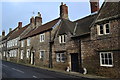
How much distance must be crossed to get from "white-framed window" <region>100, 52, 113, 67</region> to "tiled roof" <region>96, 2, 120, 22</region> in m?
3.72

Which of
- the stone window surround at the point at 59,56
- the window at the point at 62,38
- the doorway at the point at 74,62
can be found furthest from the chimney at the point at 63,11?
the doorway at the point at 74,62

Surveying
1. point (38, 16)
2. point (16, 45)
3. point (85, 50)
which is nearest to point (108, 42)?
point (85, 50)

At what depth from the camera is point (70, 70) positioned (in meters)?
16.9

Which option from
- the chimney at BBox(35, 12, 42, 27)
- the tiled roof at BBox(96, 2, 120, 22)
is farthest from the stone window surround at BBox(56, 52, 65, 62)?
the chimney at BBox(35, 12, 42, 27)

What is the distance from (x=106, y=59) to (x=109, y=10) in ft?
16.9

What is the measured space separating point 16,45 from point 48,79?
26.3 m

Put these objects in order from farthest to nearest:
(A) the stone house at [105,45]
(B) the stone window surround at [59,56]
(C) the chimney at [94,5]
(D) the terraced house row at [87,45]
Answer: (C) the chimney at [94,5]
(B) the stone window surround at [59,56]
(D) the terraced house row at [87,45]
(A) the stone house at [105,45]

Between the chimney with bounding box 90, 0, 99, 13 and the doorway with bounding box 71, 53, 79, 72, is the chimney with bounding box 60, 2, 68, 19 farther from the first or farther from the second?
the doorway with bounding box 71, 53, 79, 72

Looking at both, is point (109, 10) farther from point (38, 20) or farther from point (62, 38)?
point (38, 20)

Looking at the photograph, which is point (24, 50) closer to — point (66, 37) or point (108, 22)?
point (66, 37)

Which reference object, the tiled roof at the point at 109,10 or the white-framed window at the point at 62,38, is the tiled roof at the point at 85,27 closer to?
the white-framed window at the point at 62,38

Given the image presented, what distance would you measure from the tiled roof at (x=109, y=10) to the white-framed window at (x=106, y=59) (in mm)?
3724

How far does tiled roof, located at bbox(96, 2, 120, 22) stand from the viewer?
41.7ft

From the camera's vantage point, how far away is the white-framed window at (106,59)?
12389 millimetres
